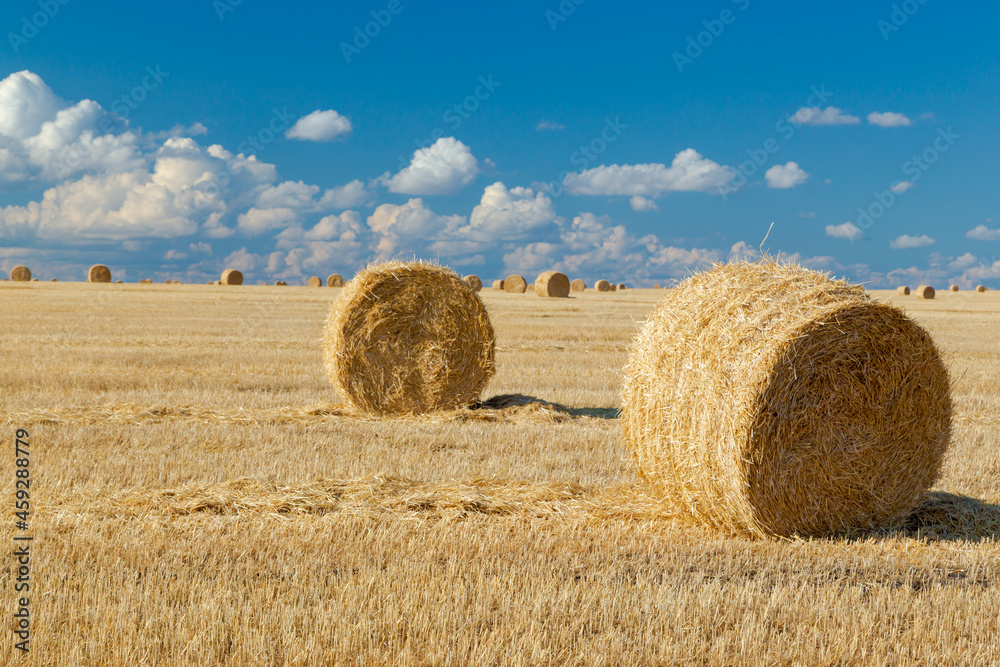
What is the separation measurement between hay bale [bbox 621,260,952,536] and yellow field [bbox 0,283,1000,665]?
313mm

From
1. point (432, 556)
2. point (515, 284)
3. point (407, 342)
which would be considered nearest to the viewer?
point (432, 556)

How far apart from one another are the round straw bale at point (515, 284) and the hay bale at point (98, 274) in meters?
28.2

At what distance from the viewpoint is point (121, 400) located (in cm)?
1177

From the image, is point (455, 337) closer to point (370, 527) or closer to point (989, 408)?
point (370, 527)

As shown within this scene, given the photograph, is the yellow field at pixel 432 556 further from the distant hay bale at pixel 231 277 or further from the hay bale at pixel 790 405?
the distant hay bale at pixel 231 277

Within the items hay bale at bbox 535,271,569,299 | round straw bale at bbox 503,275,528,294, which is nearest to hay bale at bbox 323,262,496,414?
hay bale at bbox 535,271,569,299

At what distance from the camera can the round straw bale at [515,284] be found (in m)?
51.8

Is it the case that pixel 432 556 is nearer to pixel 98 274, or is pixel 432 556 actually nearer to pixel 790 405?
pixel 790 405

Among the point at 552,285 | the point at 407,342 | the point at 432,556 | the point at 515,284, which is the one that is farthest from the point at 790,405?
the point at 515,284

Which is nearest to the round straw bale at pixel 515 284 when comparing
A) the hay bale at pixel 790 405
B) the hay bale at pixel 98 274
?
the hay bale at pixel 98 274

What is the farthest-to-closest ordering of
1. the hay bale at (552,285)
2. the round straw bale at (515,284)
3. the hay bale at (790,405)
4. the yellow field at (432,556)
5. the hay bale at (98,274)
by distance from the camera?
the hay bale at (98,274) → the round straw bale at (515,284) → the hay bale at (552,285) → the hay bale at (790,405) → the yellow field at (432,556)

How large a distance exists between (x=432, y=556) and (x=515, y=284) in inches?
1848

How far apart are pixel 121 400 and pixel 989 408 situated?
13.1 metres

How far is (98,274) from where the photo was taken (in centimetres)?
5566
